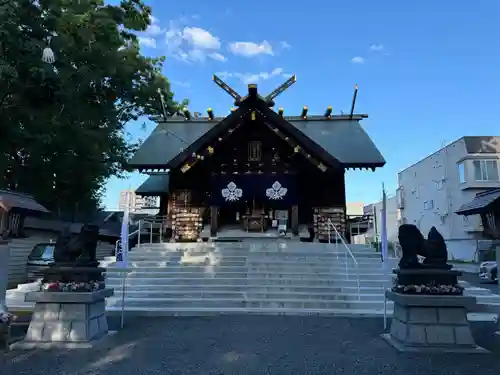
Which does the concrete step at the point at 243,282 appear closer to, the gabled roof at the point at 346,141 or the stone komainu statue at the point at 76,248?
the stone komainu statue at the point at 76,248

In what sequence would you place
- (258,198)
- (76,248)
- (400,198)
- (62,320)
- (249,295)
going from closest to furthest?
(62,320)
(76,248)
(249,295)
(258,198)
(400,198)

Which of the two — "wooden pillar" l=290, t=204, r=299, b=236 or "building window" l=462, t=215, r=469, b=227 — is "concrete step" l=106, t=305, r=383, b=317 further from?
"building window" l=462, t=215, r=469, b=227

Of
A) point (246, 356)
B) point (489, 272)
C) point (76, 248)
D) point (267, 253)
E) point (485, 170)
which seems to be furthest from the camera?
point (485, 170)

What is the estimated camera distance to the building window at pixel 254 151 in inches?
619

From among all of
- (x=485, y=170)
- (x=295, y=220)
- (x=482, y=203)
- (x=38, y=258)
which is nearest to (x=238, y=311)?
(x=482, y=203)

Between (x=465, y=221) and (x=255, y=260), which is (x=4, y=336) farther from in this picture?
(x=465, y=221)

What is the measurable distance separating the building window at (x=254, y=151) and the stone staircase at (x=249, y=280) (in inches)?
175

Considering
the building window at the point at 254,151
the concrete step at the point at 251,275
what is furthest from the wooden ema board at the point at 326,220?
the concrete step at the point at 251,275

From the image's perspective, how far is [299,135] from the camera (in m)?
14.4

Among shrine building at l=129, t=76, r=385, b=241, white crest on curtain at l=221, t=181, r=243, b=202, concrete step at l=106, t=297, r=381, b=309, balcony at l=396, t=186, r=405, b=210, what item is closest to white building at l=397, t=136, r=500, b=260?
balcony at l=396, t=186, r=405, b=210

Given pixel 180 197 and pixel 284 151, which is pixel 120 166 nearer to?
pixel 180 197

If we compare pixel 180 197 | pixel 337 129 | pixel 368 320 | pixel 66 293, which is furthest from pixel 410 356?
pixel 337 129

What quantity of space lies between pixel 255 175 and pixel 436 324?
Answer: 34.6 ft

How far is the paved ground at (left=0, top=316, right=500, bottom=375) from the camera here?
4656 millimetres
